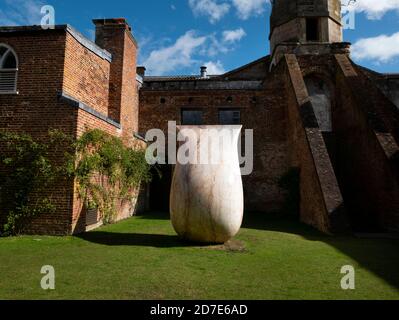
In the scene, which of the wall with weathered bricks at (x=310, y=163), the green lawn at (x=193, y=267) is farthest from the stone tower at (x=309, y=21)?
the green lawn at (x=193, y=267)

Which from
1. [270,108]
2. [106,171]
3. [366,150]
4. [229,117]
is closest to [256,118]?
[270,108]

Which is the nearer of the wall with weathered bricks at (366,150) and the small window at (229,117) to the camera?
the wall with weathered bricks at (366,150)

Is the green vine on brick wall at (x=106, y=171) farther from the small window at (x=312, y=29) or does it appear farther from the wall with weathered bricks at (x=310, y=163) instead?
the small window at (x=312, y=29)

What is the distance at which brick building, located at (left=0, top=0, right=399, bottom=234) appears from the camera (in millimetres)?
8430

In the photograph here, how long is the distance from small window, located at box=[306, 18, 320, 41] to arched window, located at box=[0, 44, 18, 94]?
52.3 feet

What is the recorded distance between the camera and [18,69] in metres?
8.52

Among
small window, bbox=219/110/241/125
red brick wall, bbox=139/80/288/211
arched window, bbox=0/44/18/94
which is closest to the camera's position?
arched window, bbox=0/44/18/94

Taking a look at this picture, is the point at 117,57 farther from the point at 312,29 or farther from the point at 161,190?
the point at 312,29

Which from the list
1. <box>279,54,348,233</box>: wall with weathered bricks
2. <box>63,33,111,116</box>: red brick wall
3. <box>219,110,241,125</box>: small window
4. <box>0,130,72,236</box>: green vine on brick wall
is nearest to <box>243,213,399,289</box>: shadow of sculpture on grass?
<box>279,54,348,233</box>: wall with weathered bricks

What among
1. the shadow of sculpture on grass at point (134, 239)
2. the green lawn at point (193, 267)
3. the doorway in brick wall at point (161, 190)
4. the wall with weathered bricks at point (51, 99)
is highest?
the wall with weathered bricks at point (51, 99)

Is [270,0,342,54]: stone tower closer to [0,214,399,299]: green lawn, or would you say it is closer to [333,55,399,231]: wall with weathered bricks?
[333,55,399,231]: wall with weathered bricks

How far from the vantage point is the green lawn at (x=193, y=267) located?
Result: 4020mm

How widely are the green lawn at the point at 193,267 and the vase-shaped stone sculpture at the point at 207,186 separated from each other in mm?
484

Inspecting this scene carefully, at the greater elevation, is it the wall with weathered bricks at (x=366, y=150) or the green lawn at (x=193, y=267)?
the wall with weathered bricks at (x=366, y=150)
